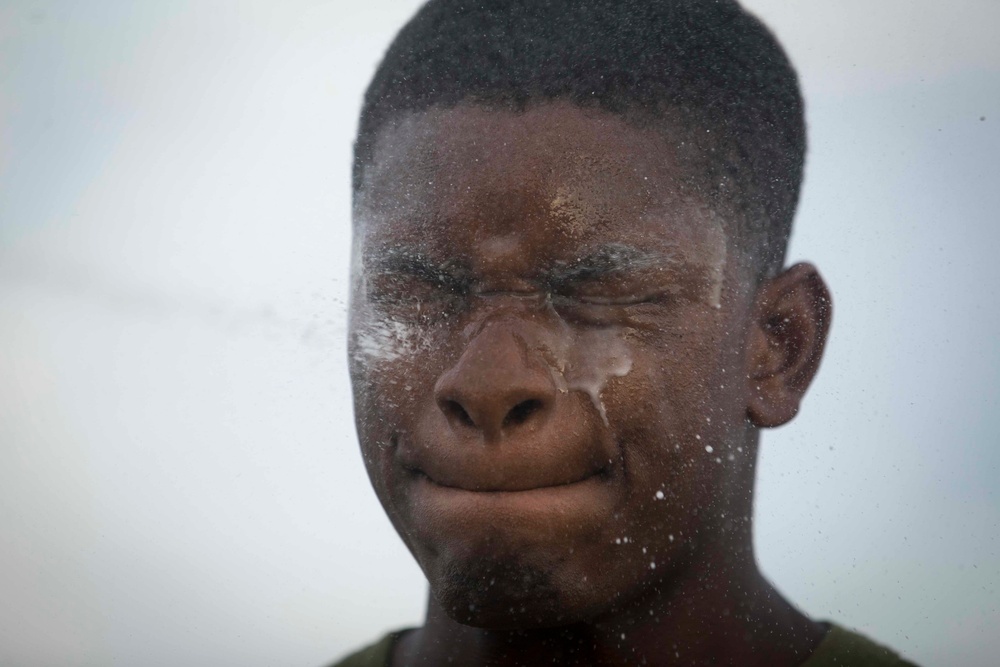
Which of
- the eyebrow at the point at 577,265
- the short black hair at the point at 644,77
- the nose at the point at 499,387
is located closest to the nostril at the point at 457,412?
the nose at the point at 499,387

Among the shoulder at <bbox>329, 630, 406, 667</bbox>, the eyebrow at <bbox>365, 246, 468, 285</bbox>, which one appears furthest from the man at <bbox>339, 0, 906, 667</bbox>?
the shoulder at <bbox>329, 630, 406, 667</bbox>

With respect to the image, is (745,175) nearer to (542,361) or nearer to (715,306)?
(715,306)

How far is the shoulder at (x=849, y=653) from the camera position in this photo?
1.17 m

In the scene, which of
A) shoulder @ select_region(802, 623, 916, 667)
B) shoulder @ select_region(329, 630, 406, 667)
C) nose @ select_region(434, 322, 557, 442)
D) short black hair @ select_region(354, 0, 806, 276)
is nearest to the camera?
nose @ select_region(434, 322, 557, 442)

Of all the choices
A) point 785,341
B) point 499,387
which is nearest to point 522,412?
point 499,387

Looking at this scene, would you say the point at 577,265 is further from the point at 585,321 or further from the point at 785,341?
the point at 785,341

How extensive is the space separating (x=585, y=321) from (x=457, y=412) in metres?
0.15

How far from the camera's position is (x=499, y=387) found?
0.94m

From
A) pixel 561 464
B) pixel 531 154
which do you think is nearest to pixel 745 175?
pixel 531 154

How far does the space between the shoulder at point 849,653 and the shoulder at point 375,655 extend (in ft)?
1.61

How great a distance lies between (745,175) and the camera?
3.69 feet

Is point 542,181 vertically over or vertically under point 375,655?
over

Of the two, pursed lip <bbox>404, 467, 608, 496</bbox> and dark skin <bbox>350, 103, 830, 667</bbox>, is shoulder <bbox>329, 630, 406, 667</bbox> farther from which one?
pursed lip <bbox>404, 467, 608, 496</bbox>

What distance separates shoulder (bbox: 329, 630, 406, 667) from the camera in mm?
1303
